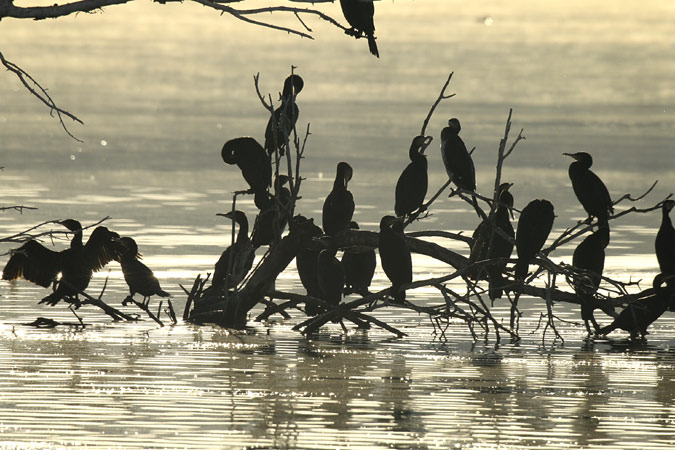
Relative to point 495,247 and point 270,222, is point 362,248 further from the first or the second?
point 495,247

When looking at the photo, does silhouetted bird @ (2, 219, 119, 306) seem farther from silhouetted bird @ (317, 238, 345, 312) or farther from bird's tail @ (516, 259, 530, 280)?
bird's tail @ (516, 259, 530, 280)

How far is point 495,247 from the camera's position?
923 cm

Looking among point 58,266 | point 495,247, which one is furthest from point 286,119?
point 58,266

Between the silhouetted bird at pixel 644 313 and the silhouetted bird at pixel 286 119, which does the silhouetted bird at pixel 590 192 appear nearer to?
the silhouetted bird at pixel 644 313

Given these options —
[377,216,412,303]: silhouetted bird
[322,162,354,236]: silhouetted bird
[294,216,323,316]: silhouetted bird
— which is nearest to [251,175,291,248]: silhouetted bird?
[294,216,323,316]: silhouetted bird

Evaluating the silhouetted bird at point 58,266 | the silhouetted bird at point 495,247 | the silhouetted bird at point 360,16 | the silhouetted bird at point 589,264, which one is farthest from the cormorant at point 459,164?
the silhouetted bird at point 58,266

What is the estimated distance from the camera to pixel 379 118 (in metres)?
24.6

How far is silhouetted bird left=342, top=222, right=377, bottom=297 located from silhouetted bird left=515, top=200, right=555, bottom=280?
3.36 ft

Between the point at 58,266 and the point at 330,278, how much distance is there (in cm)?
164

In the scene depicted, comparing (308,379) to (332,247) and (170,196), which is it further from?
(170,196)

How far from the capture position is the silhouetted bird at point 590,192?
9.18 meters

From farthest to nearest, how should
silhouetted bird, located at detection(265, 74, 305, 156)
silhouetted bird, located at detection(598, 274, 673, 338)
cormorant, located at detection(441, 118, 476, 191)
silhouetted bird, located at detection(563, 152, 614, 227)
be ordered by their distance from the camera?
1. cormorant, located at detection(441, 118, 476, 191)
2. silhouetted bird, located at detection(563, 152, 614, 227)
3. silhouetted bird, located at detection(265, 74, 305, 156)
4. silhouetted bird, located at detection(598, 274, 673, 338)

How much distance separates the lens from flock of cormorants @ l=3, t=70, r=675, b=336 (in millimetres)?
8734

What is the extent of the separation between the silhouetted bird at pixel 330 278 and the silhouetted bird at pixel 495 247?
741 millimetres
